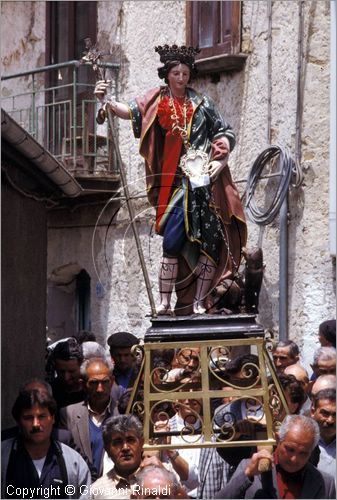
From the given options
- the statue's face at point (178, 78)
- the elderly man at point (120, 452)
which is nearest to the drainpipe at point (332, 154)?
the statue's face at point (178, 78)

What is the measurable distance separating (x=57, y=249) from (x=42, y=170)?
582 cm

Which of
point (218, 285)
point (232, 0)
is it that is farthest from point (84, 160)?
point (218, 285)

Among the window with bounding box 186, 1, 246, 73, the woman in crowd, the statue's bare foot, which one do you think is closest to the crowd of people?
the statue's bare foot

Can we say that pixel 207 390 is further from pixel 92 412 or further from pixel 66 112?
pixel 66 112

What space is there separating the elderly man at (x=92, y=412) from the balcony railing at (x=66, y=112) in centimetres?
538

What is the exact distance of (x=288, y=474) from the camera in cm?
589

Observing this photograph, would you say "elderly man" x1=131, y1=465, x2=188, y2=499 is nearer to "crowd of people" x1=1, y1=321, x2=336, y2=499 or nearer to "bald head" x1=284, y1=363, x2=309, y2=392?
"crowd of people" x1=1, y1=321, x2=336, y2=499

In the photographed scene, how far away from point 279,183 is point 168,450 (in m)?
5.08

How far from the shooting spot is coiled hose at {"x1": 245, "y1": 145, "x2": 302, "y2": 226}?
11.0m

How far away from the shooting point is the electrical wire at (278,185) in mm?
10969

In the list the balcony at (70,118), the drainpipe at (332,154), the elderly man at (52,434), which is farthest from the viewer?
the balcony at (70,118)

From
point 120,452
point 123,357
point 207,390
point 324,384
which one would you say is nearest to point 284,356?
point 123,357

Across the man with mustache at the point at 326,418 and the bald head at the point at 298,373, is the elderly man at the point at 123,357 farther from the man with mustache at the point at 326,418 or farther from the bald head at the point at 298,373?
the man with mustache at the point at 326,418

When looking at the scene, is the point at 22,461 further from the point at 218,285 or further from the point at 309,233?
the point at 309,233
